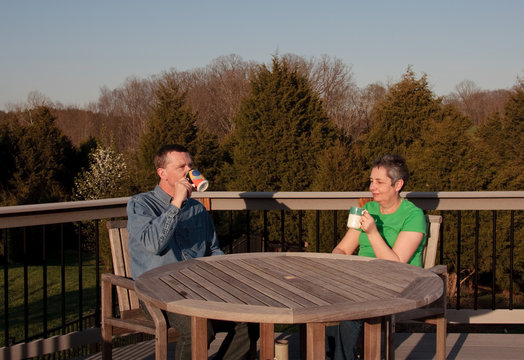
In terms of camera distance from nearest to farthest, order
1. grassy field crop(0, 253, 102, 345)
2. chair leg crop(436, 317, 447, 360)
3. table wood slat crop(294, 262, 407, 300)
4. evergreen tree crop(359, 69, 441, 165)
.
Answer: table wood slat crop(294, 262, 407, 300)
chair leg crop(436, 317, 447, 360)
grassy field crop(0, 253, 102, 345)
evergreen tree crop(359, 69, 441, 165)

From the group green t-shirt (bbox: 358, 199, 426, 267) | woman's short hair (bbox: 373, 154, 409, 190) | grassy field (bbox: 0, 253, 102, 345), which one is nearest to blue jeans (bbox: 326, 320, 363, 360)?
green t-shirt (bbox: 358, 199, 426, 267)

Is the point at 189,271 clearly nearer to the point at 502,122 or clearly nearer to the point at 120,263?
the point at 120,263

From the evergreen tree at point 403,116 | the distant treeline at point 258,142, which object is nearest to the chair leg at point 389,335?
the distant treeline at point 258,142

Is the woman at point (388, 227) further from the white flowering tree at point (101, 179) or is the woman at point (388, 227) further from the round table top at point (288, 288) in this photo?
the white flowering tree at point (101, 179)

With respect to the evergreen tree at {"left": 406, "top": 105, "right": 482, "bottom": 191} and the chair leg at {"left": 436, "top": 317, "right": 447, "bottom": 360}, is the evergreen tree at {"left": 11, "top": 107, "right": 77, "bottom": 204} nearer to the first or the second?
the evergreen tree at {"left": 406, "top": 105, "right": 482, "bottom": 191}

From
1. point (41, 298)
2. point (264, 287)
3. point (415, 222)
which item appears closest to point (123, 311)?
point (264, 287)

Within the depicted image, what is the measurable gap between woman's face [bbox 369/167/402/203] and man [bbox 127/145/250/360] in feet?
3.08

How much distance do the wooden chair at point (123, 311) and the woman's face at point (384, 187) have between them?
4.13 ft

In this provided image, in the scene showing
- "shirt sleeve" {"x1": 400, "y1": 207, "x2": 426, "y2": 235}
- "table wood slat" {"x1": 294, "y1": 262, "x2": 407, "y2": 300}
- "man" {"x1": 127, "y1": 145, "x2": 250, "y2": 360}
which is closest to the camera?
"table wood slat" {"x1": 294, "y1": 262, "x2": 407, "y2": 300}

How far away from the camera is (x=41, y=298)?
647 inches

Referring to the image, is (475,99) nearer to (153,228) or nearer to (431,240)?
(431,240)

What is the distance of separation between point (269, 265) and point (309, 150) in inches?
718

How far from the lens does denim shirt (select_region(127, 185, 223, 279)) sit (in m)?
2.42

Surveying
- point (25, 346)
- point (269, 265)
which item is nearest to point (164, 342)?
point (269, 265)
